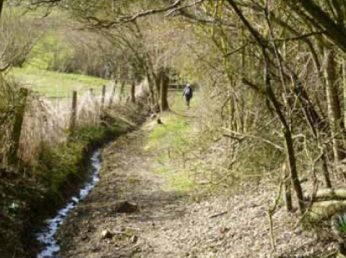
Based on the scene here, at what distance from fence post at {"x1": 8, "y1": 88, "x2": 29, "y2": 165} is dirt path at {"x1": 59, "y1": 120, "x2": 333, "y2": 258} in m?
Result: 1.54

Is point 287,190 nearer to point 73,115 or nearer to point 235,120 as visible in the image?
point 235,120

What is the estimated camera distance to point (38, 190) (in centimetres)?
1195

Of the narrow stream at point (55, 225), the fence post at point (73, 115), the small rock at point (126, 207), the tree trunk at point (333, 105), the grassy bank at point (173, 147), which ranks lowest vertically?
the narrow stream at point (55, 225)

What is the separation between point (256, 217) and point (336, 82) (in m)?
2.35

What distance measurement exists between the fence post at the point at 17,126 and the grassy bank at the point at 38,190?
32cm

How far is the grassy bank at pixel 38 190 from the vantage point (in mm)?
9700

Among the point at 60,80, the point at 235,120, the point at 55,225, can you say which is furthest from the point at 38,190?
the point at 60,80

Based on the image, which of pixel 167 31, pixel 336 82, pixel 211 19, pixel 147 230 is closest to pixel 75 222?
pixel 147 230

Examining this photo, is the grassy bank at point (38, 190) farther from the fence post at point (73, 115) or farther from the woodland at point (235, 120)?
the fence post at point (73, 115)

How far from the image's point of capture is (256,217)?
10.0m

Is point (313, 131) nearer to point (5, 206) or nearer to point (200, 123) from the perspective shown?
point (5, 206)

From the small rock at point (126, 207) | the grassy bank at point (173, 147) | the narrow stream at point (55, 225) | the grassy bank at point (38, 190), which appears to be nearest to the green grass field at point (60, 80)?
the grassy bank at point (173, 147)

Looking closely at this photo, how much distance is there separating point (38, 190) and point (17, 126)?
50.4 inches

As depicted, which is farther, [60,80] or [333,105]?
[60,80]
